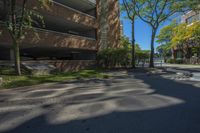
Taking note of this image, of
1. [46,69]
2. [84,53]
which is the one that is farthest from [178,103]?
[84,53]

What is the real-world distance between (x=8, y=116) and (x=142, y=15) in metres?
23.9

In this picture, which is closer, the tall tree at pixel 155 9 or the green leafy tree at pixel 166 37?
the tall tree at pixel 155 9

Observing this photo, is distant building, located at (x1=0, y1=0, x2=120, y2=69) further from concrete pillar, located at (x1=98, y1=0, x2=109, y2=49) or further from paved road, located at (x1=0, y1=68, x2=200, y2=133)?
paved road, located at (x1=0, y1=68, x2=200, y2=133)

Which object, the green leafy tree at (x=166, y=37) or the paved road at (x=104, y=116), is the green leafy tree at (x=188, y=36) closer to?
the green leafy tree at (x=166, y=37)

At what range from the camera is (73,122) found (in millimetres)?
4266

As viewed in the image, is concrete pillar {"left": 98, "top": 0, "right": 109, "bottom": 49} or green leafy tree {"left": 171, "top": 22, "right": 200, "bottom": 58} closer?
concrete pillar {"left": 98, "top": 0, "right": 109, "bottom": 49}

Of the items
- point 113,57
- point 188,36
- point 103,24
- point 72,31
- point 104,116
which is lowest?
point 104,116

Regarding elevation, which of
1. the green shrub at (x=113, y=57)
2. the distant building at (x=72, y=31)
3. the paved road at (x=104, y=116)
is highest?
the distant building at (x=72, y=31)

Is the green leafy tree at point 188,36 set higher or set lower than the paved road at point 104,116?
higher

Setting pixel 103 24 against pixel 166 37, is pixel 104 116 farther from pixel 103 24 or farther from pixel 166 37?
pixel 166 37

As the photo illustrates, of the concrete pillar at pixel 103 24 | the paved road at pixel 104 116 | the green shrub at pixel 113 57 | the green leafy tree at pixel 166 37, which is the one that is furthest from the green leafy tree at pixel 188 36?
the paved road at pixel 104 116

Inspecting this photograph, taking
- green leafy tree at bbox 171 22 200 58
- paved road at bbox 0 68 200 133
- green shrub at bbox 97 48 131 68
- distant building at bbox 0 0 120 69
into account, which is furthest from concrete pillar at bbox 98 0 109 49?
green leafy tree at bbox 171 22 200 58

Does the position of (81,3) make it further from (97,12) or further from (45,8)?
(45,8)

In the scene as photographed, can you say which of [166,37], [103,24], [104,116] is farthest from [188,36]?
[104,116]
